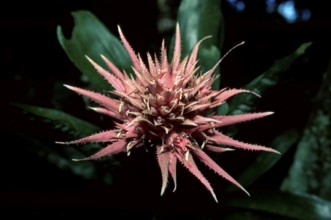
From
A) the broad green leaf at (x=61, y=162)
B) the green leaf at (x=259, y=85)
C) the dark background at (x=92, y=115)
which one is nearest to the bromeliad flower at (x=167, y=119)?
the dark background at (x=92, y=115)

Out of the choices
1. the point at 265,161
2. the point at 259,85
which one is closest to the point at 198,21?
the point at 259,85

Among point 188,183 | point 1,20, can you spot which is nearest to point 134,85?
point 188,183

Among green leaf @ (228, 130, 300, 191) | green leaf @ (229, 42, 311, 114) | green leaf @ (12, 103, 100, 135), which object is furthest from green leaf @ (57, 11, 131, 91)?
green leaf @ (228, 130, 300, 191)

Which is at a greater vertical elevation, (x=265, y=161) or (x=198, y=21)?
(x=198, y=21)

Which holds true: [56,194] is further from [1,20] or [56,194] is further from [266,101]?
[1,20]

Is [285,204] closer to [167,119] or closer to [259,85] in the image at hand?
[259,85]

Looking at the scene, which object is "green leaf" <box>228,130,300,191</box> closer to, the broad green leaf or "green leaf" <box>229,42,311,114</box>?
"green leaf" <box>229,42,311,114</box>

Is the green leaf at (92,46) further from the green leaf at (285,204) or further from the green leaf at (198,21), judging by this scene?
the green leaf at (285,204)
